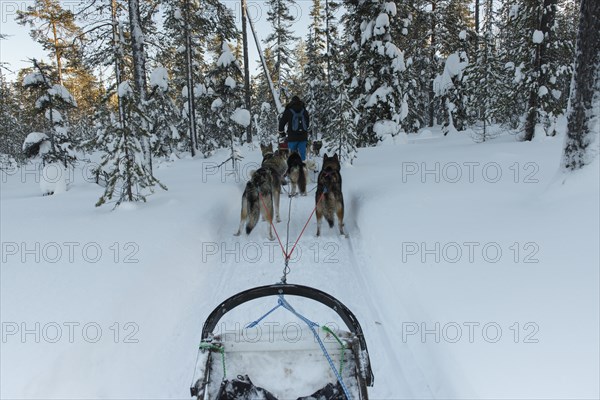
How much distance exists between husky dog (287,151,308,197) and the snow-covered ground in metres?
1.98

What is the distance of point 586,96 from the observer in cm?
562

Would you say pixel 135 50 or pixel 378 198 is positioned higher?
pixel 135 50

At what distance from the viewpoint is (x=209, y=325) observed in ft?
9.39

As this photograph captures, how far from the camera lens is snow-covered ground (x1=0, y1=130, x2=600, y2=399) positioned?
3045 millimetres

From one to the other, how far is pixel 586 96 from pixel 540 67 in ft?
31.3

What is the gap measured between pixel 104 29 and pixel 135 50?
1.25 m

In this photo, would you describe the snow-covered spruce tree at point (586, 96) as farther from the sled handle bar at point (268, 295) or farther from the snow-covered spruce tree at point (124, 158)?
the snow-covered spruce tree at point (124, 158)

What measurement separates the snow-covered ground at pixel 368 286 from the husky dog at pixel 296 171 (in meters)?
1.98

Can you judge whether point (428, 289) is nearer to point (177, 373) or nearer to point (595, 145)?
point (177, 373)

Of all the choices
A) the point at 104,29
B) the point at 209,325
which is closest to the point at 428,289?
the point at 209,325

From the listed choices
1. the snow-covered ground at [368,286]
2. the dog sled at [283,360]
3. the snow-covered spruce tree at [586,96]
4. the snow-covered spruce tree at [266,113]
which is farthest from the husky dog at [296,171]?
the snow-covered spruce tree at [266,113]
